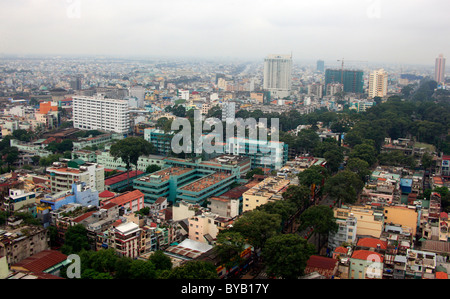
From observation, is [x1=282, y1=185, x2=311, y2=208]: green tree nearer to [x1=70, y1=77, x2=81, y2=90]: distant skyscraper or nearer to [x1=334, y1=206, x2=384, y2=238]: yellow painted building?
[x1=334, y1=206, x2=384, y2=238]: yellow painted building

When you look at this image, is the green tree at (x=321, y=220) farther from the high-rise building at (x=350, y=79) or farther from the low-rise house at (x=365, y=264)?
the high-rise building at (x=350, y=79)

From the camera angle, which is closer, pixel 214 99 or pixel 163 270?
pixel 163 270

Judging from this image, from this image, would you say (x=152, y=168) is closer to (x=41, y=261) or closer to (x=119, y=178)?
(x=119, y=178)

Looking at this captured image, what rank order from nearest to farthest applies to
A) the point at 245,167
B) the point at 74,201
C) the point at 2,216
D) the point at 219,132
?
the point at 2,216
the point at 74,201
the point at 245,167
the point at 219,132

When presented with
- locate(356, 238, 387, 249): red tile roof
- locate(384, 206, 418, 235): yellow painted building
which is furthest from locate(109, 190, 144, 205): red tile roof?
locate(384, 206, 418, 235): yellow painted building

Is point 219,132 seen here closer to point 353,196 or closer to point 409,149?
point 409,149

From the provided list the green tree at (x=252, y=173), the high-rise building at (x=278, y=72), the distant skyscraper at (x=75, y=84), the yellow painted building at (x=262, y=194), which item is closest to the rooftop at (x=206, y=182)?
the green tree at (x=252, y=173)

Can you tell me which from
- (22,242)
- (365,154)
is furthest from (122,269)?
(365,154)
